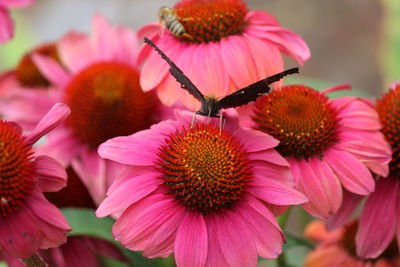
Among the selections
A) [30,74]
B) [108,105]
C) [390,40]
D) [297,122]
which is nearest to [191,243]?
[297,122]

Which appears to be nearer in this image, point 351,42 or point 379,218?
point 379,218

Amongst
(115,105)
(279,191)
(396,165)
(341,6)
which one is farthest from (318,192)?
(341,6)

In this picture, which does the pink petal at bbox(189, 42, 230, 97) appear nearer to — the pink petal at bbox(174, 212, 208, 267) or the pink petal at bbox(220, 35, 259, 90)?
the pink petal at bbox(220, 35, 259, 90)

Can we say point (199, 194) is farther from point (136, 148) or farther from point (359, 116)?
point (359, 116)

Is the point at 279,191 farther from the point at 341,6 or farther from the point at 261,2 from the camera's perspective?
the point at 341,6

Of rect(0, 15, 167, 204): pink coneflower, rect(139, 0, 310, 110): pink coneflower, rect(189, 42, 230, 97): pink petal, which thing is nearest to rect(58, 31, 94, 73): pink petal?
rect(0, 15, 167, 204): pink coneflower
